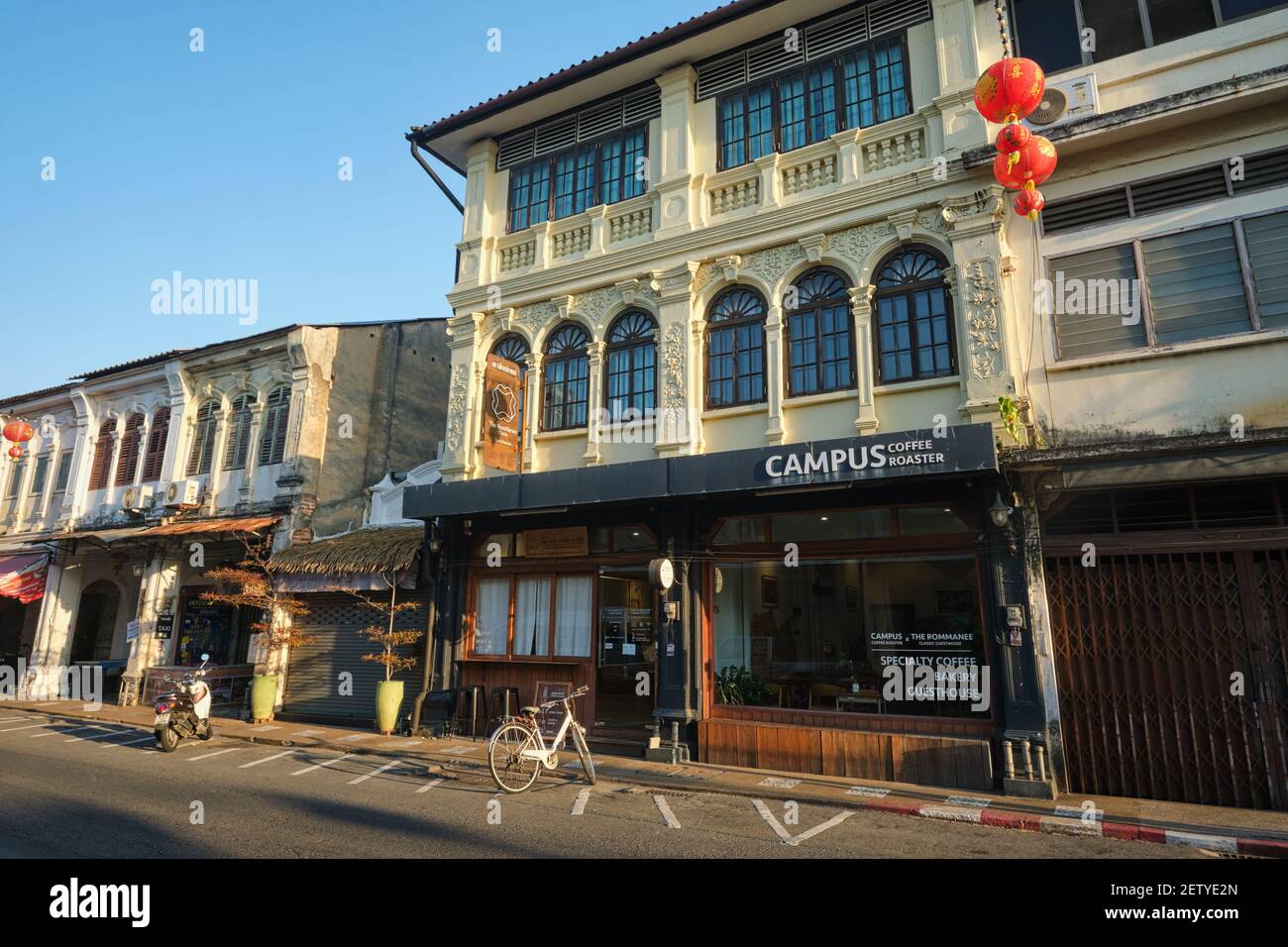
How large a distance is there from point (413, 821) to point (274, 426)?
532 inches

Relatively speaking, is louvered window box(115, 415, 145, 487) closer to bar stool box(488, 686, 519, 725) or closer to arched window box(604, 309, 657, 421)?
bar stool box(488, 686, 519, 725)

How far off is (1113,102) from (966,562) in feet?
21.4

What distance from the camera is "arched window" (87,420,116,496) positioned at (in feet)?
68.8

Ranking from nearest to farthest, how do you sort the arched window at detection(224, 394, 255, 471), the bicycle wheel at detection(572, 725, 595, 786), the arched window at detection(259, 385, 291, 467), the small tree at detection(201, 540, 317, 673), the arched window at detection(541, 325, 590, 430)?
the bicycle wheel at detection(572, 725, 595, 786), the arched window at detection(541, 325, 590, 430), the small tree at detection(201, 540, 317, 673), the arched window at detection(259, 385, 291, 467), the arched window at detection(224, 394, 255, 471)

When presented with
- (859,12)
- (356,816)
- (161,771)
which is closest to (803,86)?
(859,12)

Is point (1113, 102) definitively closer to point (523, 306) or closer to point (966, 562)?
point (966, 562)

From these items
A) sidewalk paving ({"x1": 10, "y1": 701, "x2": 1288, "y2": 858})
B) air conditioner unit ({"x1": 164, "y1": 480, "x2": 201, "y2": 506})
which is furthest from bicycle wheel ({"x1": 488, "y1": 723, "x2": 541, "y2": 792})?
air conditioner unit ({"x1": 164, "y1": 480, "x2": 201, "y2": 506})

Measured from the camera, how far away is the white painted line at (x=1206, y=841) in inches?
266

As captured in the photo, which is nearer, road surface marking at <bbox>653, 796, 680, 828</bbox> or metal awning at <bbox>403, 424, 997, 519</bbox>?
road surface marking at <bbox>653, 796, 680, 828</bbox>

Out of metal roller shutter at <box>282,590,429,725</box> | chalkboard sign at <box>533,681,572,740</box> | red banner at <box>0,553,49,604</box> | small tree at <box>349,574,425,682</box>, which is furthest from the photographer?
red banner at <box>0,553,49,604</box>

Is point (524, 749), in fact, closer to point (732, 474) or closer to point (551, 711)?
point (551, 711)

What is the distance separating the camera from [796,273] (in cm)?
1155

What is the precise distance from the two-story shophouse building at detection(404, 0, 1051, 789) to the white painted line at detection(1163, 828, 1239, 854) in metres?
1.58

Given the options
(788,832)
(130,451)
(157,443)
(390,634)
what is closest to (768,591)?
(788,832)
